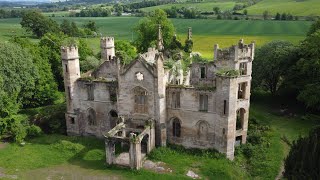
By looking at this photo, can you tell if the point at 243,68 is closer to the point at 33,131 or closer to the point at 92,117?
the point at 92,117

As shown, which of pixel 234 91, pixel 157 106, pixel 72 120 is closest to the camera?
pixel 234 91

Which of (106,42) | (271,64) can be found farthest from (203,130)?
(271,64)

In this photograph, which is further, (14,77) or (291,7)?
(291,7)

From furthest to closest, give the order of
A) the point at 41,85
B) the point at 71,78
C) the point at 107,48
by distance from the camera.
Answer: the point at 41,85 → the point at 107,48 → the point at 71,78

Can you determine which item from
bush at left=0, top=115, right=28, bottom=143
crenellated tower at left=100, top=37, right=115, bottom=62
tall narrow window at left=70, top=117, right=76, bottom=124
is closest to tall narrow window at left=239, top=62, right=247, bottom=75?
crenellated tower at left=100, top=37, right=115, bottom=62

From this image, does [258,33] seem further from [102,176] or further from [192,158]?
[102,176]

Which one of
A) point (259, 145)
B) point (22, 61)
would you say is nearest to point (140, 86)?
point (259, 145)

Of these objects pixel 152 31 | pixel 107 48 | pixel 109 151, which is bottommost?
pixel 109 151
